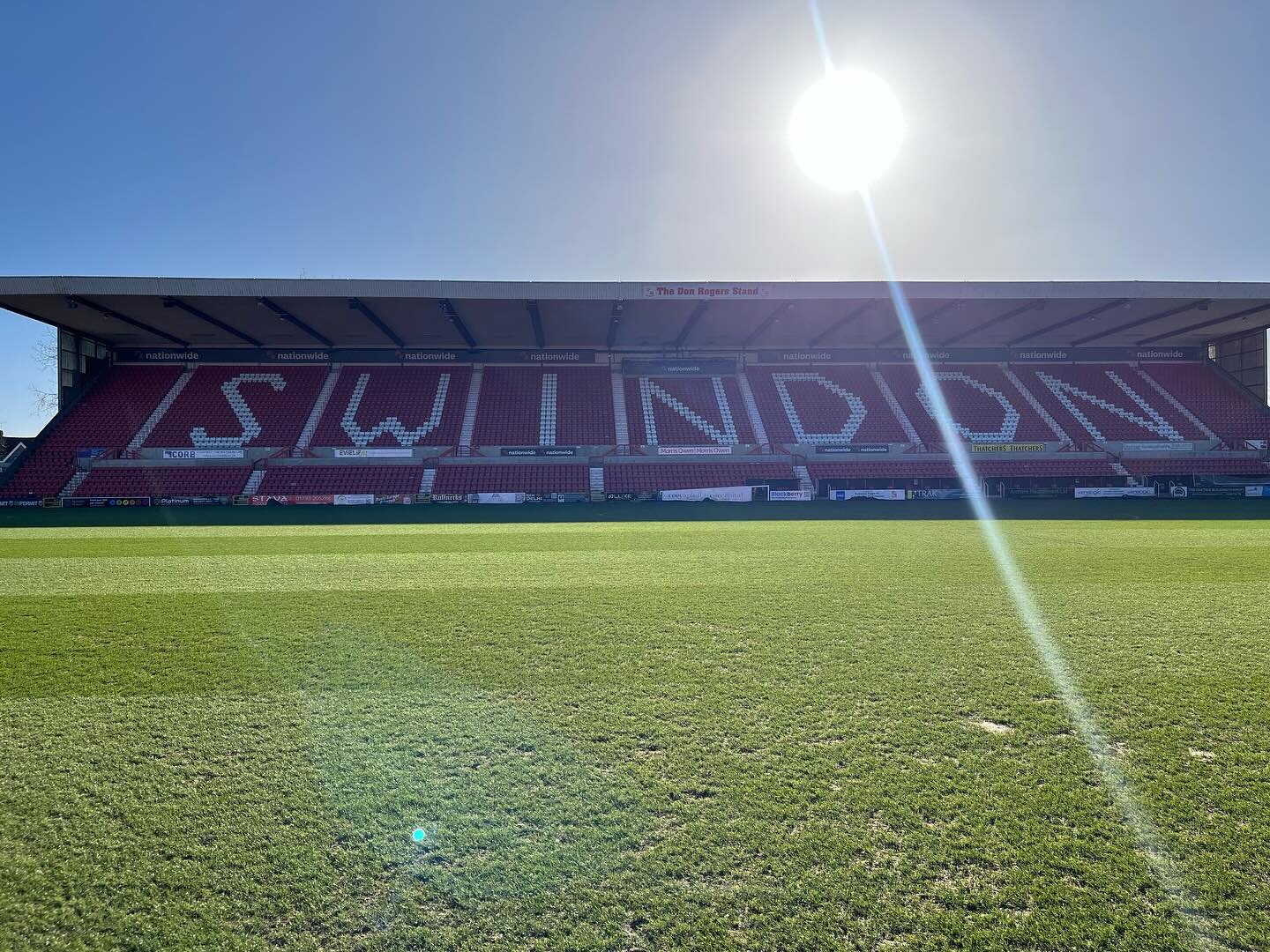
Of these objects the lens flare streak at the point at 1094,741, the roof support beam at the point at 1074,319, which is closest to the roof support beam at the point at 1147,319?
the roof support beam at the point at 1074,319

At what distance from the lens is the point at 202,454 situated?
24.5 m

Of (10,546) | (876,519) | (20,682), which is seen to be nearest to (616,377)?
(876,519)

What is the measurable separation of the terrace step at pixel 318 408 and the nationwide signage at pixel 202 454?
2.55 meters

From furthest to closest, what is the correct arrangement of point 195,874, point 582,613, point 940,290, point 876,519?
point 940,290, point 876,519, point 582,613, point 195,874

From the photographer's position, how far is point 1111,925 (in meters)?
1.79

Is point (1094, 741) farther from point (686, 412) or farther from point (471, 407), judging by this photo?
point (471, 407)

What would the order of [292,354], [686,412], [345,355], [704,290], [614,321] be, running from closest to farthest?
[704,290] < [614,321] < [686,412] < [292,354] < [345,355]

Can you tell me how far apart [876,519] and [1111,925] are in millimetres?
14445

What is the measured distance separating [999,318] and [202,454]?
120ft

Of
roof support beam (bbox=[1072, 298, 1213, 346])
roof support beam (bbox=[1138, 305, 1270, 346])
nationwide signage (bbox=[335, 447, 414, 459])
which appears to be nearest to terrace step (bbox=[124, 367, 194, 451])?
nationwide signage (bbox=[335, 447, 414, 459])

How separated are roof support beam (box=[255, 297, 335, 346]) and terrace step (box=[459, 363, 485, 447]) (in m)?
7.28

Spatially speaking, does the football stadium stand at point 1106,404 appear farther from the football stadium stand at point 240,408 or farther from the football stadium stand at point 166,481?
the football stadium stand at point 166,481

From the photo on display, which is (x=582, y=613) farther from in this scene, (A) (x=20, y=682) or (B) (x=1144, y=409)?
(B) (x=1144, y=409)

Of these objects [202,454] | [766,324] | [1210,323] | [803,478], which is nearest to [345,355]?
[202,454]
